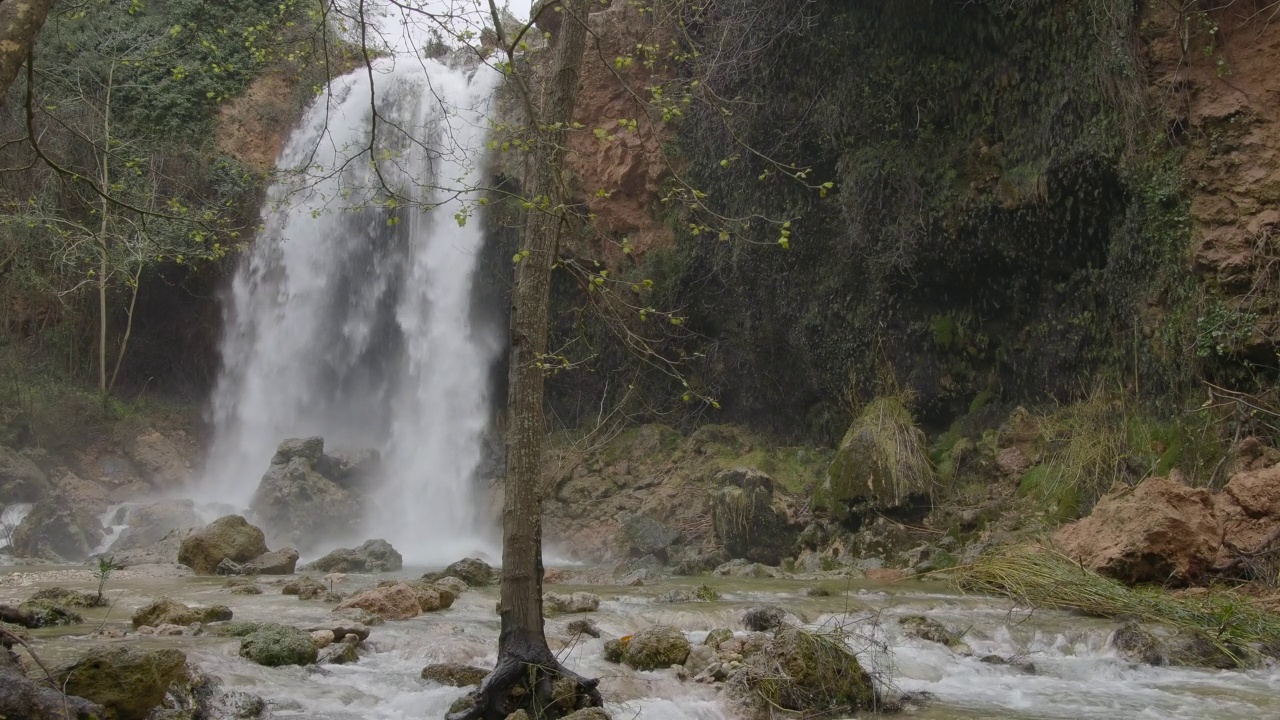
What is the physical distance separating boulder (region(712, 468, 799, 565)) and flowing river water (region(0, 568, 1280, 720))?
3479 millimetres

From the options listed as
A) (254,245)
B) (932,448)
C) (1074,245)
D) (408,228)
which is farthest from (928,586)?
(254,245)

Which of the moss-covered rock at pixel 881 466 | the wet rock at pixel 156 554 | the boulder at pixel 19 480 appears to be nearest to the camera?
the moss-covered rock at pixel 881 466

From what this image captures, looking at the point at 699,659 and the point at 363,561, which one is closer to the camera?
the point at 699,659

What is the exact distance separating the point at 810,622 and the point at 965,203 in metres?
6.52

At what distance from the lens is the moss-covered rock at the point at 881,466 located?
36.3 feet

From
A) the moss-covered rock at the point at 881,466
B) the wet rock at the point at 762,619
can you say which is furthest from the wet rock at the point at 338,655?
the moss-covered rock at the point at 881,466

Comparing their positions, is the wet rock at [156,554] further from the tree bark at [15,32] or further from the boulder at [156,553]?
the tree bark at [15,32]

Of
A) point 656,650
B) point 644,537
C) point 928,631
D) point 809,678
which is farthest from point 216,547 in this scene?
point 809,678

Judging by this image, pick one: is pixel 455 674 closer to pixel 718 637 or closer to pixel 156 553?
pixel 718 637

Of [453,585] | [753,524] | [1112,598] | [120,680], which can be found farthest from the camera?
[753,524]

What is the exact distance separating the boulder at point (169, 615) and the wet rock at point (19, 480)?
10903 mm

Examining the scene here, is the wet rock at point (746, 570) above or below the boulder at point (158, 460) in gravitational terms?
below

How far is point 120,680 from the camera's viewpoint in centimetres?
405

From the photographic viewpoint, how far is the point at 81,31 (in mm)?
18984
